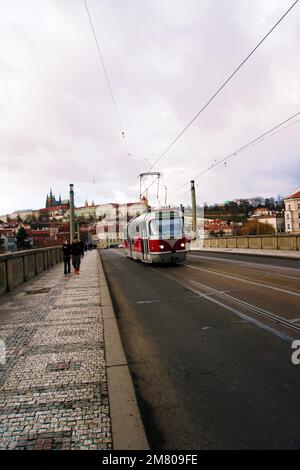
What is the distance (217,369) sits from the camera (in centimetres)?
436

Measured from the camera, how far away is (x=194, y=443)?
2.86 meters

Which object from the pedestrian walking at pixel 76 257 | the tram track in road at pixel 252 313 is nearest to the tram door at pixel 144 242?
A: the pedestrian walking at pixel 76 257

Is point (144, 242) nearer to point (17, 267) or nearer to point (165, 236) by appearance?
point (165, 236)

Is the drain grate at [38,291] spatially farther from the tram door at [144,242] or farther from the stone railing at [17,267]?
the tram door at [144,242]

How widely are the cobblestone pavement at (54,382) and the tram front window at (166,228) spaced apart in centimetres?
1158

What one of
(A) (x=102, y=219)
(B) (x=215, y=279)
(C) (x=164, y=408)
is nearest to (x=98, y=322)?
(C) (x=164, y=408)

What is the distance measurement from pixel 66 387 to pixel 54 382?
0.71ft

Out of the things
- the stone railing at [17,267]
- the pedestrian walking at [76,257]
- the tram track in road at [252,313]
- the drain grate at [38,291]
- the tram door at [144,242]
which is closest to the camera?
the tram track in road at [252,313]

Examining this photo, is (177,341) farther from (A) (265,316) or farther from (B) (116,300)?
(B) (116,300)

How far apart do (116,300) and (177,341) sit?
467cm

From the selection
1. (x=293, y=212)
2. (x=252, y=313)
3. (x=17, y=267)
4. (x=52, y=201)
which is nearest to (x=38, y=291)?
(x=17, y=267)

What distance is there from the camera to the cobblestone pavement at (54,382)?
2.92 meters

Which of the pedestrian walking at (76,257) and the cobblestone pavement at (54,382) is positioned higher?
the pedestrian walking at (76,257)
